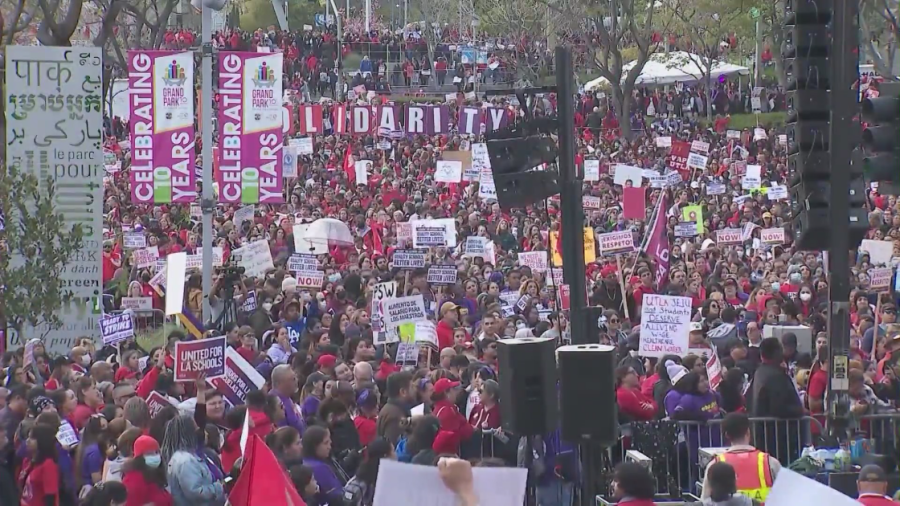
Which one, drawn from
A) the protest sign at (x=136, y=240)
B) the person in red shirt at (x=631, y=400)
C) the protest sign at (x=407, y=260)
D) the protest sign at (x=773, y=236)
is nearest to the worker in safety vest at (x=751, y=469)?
the person in red shirt at (x=631, y=400)

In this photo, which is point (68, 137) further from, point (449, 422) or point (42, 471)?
point (449, 422)

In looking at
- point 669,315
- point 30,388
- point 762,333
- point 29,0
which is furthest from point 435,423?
point 29,0

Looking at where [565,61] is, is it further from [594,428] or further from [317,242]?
[317,242]

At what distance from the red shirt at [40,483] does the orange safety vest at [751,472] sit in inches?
169

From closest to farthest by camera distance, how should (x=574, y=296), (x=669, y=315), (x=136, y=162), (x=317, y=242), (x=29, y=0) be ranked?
(x=574, y=296) < (x=669, y=315) < (x=136, y=162) < (x=317, y=242) < (x=29, y=0)

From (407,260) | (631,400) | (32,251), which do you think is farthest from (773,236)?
(631,400)

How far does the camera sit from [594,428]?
27.8ft

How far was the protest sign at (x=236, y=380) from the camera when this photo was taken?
38.9ft

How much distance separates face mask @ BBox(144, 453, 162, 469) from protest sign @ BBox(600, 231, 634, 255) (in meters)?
11.9

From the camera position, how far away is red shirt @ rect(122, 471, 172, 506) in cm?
880

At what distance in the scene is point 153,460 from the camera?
29.8 ft

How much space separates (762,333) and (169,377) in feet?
19.7

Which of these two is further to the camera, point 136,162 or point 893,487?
point 136,162

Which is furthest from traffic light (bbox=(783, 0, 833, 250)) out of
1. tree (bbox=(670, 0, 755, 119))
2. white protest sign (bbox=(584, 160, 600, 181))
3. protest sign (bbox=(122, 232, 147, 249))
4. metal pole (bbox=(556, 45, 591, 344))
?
tree (bbox=(670, 0, 755, 119))
